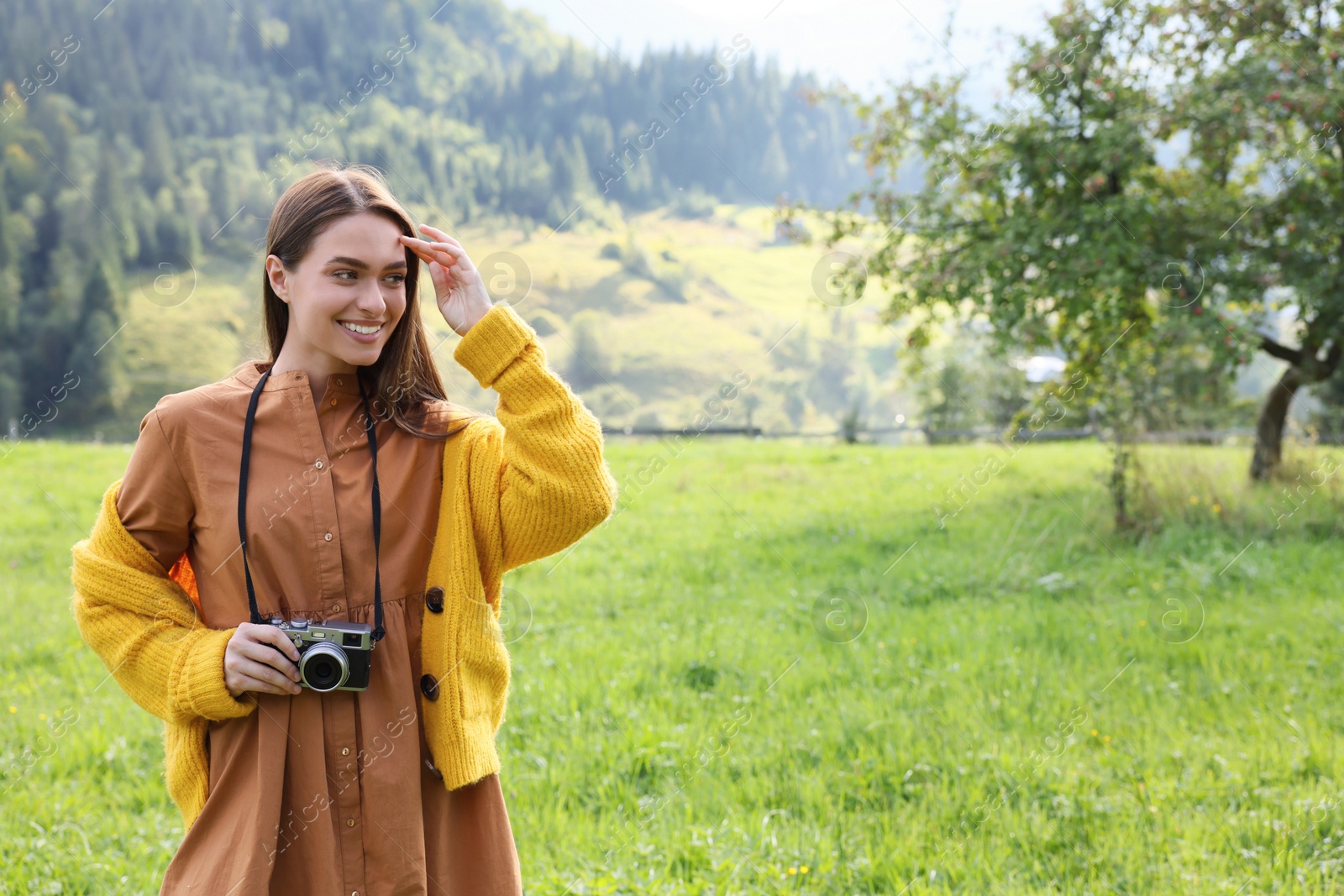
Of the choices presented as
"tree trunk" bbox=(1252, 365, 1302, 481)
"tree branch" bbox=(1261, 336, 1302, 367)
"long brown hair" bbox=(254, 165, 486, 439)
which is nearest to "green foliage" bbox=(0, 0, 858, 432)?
"tree branch" bbox=(1261, 336, 1302, 367)

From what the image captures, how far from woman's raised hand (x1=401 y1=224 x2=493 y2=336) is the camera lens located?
63 cm

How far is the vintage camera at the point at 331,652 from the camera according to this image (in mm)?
1565

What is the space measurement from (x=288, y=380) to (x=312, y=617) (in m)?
0.44

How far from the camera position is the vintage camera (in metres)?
1.57

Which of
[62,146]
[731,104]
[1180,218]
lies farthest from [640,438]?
[731,104]

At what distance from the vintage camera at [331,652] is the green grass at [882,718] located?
75.0 inches

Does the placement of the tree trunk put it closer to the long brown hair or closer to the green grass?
the green grass

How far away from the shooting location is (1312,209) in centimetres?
866

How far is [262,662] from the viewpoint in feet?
5.21

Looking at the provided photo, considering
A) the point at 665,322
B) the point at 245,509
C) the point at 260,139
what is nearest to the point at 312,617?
the point at 245,509

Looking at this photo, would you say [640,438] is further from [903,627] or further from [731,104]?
[731,104]

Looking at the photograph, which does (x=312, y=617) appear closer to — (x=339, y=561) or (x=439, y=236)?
(x=339, y=561)

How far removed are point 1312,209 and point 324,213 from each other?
9624mm

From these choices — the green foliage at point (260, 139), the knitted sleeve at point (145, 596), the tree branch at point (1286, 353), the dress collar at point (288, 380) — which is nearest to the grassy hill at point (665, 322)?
the green foliage at point (260, 139)
